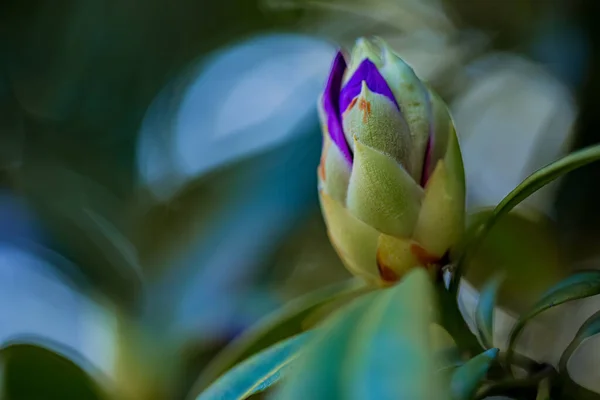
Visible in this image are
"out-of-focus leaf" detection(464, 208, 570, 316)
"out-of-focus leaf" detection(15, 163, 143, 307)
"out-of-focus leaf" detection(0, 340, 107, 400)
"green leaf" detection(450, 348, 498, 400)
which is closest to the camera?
"green leaf" detection(450, 348, 498, 400)

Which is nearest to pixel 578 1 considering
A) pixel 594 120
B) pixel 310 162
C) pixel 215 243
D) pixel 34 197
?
pixel 594 120

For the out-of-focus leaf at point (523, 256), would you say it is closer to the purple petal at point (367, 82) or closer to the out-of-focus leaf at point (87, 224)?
the purple petal at point (367, 82)

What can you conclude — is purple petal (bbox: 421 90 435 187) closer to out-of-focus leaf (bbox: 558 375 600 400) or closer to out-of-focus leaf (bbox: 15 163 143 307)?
out-of-focus leaf (bbox: 558 375 600 400)

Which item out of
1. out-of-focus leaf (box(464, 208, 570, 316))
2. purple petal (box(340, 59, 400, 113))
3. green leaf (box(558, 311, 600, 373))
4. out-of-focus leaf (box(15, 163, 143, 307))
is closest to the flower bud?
purple petal (box(340, 59, 400, 113))

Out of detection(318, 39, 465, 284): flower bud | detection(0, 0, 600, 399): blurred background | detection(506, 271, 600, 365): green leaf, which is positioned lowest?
detection(506, 271, 600, 365): green leaf

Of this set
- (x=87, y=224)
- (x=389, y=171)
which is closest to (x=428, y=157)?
(x=389, y=171)

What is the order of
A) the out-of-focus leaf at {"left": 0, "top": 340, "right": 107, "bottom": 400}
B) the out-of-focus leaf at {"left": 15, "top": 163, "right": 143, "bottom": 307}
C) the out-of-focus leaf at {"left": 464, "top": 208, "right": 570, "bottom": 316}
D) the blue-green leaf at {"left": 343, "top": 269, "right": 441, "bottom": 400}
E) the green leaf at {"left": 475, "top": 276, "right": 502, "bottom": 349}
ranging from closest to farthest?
the blue-green leaf at {"left": 343, "top": 269, "right": 441, "bottom": 400}
the green leaf at {"left": 475, "top": 276, "right": 502, "bottom": 349}
the out-of-focus leaf at {"left": 0, "top": 340, "right": 107, "bottom": 400}
the out-of-focus leaf at {"left": 464, "top": 208, "right": 570, "bottom": 316}
the out-of-focus leaf at {"left": 15, "top": 163, "right": 143, "bottom": 307}

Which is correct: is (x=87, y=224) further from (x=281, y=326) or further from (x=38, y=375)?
(x=281, y=326)
